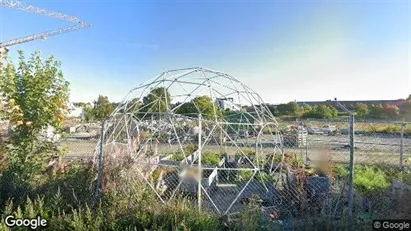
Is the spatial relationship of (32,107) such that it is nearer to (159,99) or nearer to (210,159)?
(159,99)

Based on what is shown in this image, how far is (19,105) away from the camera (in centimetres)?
667

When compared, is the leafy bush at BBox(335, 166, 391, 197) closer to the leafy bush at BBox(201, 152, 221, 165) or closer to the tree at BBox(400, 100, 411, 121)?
the leafy bush at BBox(201, 152, 221, 165)

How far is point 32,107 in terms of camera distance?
6.68 metres

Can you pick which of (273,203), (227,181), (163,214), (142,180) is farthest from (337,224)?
(227,181)

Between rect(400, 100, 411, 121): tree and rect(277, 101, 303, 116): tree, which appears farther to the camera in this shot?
rect(277, 101, 303, 116): tree

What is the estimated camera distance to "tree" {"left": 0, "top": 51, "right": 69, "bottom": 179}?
6.43 m

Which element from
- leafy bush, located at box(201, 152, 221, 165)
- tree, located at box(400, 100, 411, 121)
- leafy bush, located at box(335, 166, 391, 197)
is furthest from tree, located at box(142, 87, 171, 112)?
tree, located at box(400, 100, 411, 121)

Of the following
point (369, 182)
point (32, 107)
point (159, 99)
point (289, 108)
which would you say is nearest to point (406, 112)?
point (289, 108)

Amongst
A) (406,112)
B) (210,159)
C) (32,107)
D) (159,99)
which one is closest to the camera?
(32,107)

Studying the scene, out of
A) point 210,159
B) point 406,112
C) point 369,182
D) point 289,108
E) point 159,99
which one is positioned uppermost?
point 289,108

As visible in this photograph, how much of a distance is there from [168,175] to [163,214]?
373 centimetres

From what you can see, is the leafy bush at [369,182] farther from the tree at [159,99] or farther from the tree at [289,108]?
the tree at [289,108]

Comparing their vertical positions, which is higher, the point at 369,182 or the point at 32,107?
the point at 32,107

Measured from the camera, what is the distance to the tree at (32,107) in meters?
6.43
